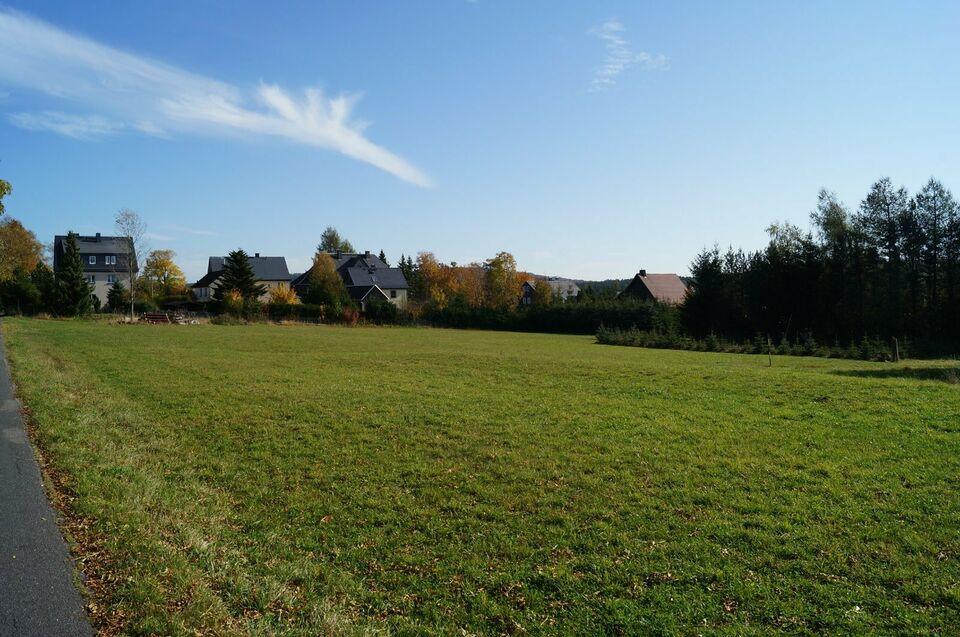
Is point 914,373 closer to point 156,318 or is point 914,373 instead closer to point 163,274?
point 156,318

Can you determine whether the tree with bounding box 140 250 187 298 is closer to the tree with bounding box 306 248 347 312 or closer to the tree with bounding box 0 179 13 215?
the tree with bounding box 306 248 347 312

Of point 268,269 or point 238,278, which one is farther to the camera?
point 268,269

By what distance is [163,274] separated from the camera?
274ft

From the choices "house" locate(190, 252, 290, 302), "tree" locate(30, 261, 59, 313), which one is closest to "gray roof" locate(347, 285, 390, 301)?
"house" locate(190, 252, 290, 302)

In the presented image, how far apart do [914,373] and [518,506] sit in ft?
55.9

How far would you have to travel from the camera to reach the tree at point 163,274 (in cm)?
8231

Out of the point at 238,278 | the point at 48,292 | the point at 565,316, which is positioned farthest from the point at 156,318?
the point at 565,316

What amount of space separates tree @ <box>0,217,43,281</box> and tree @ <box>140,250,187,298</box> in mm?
12848

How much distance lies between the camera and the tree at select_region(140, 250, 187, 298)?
82312 mm

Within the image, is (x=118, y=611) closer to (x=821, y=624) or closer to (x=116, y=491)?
(x=116, y=491)

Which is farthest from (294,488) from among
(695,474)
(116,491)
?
(695,474)

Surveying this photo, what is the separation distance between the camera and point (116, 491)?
729 centimetres

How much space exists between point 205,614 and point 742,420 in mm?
10503

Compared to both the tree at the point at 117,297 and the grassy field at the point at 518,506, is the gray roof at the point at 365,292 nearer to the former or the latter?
the tree at the point at 117,297
